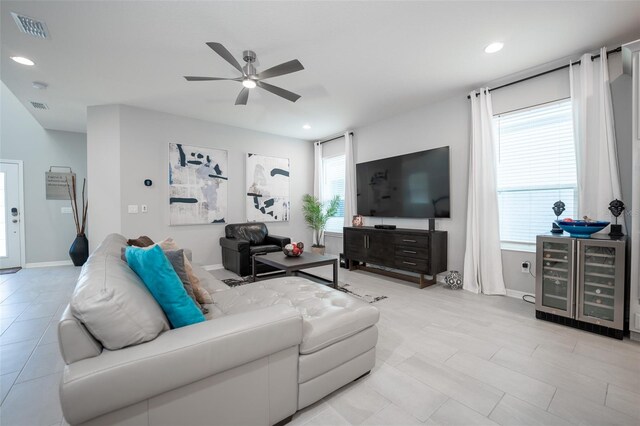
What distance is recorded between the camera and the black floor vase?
17.0ft

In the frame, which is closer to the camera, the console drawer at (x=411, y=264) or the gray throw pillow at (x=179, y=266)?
the gray throw pillow at (x=179, y=266)

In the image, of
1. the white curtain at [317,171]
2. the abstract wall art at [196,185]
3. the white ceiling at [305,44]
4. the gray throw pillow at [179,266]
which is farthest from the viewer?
the white curtain at [317,171]

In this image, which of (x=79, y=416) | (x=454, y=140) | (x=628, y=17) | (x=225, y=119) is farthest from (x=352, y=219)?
(x=79, y=416)

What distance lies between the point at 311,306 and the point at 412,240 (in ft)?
8.46

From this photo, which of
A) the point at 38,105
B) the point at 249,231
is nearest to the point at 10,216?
the point at 38,105

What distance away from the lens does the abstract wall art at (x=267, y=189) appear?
18.2 feet

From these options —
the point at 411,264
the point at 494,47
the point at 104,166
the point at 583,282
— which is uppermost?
the point at 494,47

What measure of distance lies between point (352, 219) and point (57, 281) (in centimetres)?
502

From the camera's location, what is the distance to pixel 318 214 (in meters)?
6.00

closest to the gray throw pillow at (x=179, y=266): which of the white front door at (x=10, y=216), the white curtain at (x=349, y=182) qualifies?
the white curtain at (x=349, y=182)

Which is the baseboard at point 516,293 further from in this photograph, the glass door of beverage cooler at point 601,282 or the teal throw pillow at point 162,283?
the teal throw pillow at point 162,283

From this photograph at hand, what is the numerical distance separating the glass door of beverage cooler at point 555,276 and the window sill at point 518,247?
2.18ft

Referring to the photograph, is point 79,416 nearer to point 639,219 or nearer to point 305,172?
point 639,219

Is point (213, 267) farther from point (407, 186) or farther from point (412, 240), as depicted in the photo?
point (407, 186)
